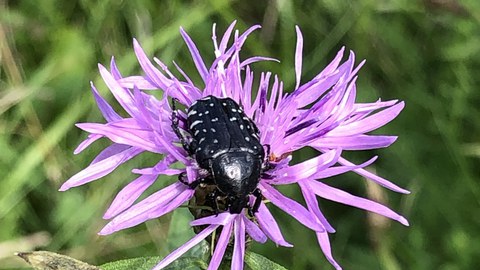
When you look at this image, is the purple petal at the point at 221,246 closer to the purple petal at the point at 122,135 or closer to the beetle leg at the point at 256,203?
the beetle leg at the point at 256,203

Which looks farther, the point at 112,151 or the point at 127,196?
the point at 112,151

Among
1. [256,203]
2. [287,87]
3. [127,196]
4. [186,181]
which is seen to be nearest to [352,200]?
[256,203]

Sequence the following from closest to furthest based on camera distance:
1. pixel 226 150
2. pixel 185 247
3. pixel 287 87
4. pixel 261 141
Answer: pixel 185 247 → pixel 226 150 → pixel 261 141 → pixel 287 87

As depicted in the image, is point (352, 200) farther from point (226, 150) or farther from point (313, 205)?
point (226, 150)

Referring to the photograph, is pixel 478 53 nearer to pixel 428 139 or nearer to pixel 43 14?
pixel 428 139

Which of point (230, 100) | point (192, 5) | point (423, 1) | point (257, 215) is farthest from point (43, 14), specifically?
point (257, 215)

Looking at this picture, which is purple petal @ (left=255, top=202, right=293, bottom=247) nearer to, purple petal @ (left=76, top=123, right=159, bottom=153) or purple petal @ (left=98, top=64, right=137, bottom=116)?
purple petal @ (left=76, top=123, right=159, bottom=153)

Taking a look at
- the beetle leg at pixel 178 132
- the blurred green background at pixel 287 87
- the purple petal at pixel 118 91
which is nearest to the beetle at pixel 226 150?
the beetle leg at pixel 178 132
